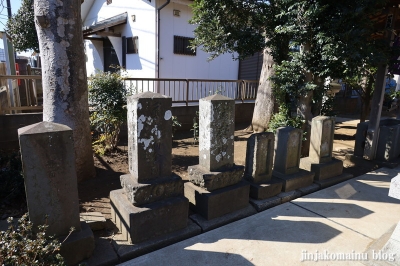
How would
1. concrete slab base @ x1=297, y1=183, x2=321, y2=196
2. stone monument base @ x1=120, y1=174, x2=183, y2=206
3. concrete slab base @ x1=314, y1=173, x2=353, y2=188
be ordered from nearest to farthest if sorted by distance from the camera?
stone monument base @ x1=120, y1=174, x2=183, y2=206 < concrete slab base @ x1=297, y1=183, x2=321, y2=196 < concrete slab base @ x1=314, y1=173, x2=353, y2=188

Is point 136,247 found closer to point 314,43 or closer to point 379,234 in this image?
point 379,234

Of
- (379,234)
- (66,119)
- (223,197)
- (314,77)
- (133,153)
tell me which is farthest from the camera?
(314,77)

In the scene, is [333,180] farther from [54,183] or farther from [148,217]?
[54,183]

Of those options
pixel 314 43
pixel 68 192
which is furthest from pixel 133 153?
pixel 314 43

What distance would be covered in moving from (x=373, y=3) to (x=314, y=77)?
1.43 meters

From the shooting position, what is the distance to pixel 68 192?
229 cm

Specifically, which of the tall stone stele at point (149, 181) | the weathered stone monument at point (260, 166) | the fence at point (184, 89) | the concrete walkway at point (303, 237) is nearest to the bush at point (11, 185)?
the tall stone stele at point (149, 181)

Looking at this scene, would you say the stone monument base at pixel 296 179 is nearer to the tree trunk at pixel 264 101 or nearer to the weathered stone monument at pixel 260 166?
the weathered stone monument at pixel 260 166

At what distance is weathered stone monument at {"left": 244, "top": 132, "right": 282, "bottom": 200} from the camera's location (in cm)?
355

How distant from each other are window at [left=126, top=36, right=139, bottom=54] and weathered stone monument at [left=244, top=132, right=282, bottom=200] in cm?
806

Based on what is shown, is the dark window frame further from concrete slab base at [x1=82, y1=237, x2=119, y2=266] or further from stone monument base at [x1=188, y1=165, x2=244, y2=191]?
concrete slab base at [x1=82, y1=237, x2=119, y2=266]

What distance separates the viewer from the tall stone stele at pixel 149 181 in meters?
2.59

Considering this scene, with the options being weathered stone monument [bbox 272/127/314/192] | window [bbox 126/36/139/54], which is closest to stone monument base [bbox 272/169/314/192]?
weathered stone monument [bbox 272/127/314/192]

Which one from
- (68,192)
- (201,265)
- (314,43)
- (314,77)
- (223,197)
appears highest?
(314,43)
